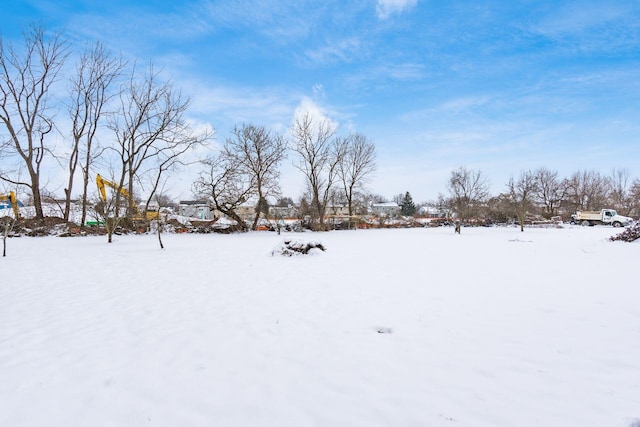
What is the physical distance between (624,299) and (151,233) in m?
24.0

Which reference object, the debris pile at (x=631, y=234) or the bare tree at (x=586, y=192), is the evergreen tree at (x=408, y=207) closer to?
the bare tree at (x=586, y=192)

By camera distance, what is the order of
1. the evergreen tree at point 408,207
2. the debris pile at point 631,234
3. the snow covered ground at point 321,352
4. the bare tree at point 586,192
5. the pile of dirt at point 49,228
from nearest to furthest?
the snow covered ground at point 321,352 → the debris pile at point 631,234 → the pile of dirt at point 49,228 → the bare tree at point 586,192 → the evergreen tree at point 408,207

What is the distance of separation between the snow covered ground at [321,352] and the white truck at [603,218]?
34976 mm

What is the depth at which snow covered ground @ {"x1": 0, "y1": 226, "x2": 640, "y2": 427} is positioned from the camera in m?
2.33

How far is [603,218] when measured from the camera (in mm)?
33594

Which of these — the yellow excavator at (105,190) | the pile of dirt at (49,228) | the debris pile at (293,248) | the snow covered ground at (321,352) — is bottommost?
the snow covered ground at (321,352)

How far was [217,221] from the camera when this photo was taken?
86.3 feet

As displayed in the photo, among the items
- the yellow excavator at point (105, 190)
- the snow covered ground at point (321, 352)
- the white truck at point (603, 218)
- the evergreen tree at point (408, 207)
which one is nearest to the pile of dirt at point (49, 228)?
the yellow excavator at point (105, 190)

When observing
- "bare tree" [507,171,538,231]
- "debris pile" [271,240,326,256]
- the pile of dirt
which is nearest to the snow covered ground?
"debris pile" [271,240,326,256]

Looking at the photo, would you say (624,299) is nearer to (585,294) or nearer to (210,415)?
(585,294)

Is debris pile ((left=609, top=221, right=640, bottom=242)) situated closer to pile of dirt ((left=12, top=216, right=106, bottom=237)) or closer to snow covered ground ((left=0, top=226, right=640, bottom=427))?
snow covered ground ((left=0, top=226, right=640, bottom=427))

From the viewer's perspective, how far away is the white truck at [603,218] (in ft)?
104

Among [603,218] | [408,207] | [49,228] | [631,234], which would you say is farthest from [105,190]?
[408,207]

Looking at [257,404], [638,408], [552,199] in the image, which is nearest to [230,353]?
[257,404]
